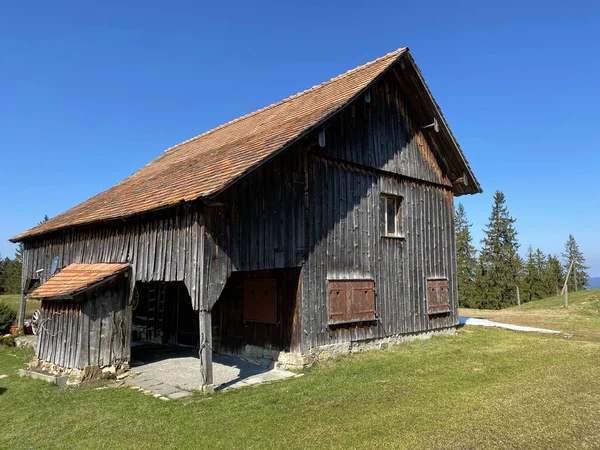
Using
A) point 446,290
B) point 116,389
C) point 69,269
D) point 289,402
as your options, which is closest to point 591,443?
point 289,402

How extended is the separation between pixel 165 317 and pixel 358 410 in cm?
1026

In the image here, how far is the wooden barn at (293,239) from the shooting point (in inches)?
385

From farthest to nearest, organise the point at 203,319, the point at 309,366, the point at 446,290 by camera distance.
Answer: the point at 446,290, the point at 309,366, the point at 203,319

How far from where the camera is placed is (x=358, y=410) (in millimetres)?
7215

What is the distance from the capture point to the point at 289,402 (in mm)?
7859

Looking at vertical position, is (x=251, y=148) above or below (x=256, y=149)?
above

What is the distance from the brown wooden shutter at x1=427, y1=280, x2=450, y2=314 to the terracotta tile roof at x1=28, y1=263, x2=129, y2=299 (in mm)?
9490

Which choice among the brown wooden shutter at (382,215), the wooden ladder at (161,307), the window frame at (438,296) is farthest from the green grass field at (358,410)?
the wooden ladder at (161,307)

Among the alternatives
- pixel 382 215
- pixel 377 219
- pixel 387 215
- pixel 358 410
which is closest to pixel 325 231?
pixel 377 219

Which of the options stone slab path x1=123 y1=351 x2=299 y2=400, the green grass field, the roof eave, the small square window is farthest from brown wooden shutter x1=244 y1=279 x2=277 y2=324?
the roof eave

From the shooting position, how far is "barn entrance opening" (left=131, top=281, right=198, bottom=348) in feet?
48.7

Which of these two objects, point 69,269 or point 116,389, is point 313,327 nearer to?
point 116,389

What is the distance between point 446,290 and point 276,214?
7.90 metres

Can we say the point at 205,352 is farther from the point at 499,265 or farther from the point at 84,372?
the point at 499,265
